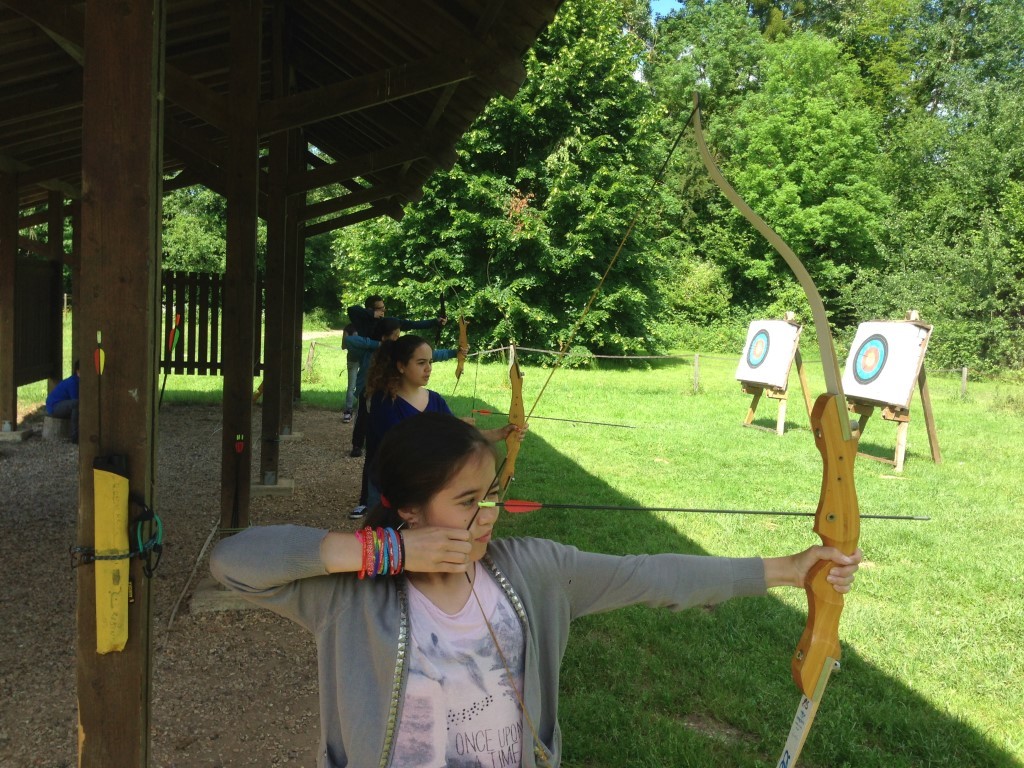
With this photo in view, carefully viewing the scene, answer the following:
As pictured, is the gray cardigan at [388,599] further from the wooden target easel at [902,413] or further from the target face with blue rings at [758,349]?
the target face with blue rings at [758,349]

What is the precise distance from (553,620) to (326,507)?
4482 millimetres

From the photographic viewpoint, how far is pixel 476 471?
4.20 feet

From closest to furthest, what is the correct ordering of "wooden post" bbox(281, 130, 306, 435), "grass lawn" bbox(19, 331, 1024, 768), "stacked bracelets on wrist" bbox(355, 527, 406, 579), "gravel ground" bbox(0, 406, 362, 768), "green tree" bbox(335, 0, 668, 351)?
"stacked bracelets on wrist" bbox(355, 527, 406, 579) < "gravel ground" bbox(0, 406, 362, 768) < "grass lawn" bbox(19, 331, 1024, 768) < "wooden post" bbox(281, 130, 306, 435) < "green tree" bbox(335, 0, 668, 351)

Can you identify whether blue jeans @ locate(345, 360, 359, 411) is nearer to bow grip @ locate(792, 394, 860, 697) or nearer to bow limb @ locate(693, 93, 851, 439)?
bow limb @ locate(693, 93, 851, 439)

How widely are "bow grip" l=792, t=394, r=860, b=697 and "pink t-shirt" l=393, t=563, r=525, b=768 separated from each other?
515 millimetres

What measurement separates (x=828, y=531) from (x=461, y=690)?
65cm

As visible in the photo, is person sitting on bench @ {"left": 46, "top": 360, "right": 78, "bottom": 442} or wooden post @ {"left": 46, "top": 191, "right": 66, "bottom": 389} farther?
wooden post @ {"left": 46, "top": 191, "right": 66, "bottom": 389}

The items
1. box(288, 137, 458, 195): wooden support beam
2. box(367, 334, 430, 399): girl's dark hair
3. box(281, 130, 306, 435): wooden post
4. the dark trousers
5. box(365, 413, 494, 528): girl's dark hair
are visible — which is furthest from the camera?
box(281, 130, 306, 435): wooden post

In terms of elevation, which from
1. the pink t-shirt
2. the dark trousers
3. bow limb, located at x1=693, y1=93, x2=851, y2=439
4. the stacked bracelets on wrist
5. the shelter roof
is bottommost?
the dark trousers

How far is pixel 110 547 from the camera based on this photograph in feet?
5.31

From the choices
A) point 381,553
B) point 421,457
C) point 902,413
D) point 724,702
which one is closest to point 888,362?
point 902,413

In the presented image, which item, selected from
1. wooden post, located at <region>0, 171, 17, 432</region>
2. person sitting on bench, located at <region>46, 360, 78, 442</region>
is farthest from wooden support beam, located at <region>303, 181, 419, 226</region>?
person sitting on bench, located at <region>46, 360, 78, 442</region>

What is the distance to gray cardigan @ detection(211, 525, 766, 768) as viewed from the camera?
1187 mm

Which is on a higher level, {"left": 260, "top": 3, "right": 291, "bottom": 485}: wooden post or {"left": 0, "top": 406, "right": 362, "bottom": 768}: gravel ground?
{"left": 260, "top": 3, "right": 291, "bottom": 485}: wooden post
